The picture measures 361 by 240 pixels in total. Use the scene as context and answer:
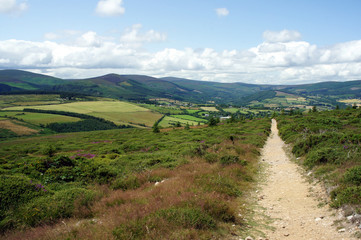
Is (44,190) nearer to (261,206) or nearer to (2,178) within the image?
(2,178)

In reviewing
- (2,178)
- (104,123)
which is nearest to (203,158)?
(2,178)

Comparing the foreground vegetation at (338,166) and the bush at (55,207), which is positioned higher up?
the foreground vegetation at (338,166)

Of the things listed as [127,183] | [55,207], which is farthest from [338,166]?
[55,207]

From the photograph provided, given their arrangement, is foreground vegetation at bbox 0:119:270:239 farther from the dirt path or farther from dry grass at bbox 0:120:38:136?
dry grass at bbox 0:120:38:136

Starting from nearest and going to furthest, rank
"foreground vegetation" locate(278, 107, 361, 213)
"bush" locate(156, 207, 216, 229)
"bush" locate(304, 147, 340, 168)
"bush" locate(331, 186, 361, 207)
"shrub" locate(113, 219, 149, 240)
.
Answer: "shrub" locate(113, 219, 149, 240) → "bush" locate(156, 207, 216, 229) → "bush" locate(331, 186, 361, 207) → "foreground vegetation" locate(278, 107, 361, 213) → "bush" locate(304, 147, 340, 168)

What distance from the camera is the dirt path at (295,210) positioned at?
23.7ft

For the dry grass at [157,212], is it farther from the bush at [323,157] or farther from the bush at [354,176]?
the bush at [323,157]

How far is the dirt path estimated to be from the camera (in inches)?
284

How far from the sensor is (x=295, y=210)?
9.25 m

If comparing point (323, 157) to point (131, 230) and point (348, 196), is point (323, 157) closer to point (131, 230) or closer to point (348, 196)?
point (348, 196)

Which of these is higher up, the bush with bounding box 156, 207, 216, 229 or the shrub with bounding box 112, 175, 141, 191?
the bush with bounding box 156, 207, 216, 229

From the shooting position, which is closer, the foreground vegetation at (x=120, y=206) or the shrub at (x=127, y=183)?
the foreground vegetation at (x=120, y=206)

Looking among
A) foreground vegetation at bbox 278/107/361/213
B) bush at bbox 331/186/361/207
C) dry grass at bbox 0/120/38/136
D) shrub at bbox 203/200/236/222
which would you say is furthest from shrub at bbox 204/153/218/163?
dry grass at bbox 0/120/38/136

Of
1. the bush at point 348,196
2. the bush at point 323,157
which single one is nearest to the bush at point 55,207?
the bush at point 348,196
